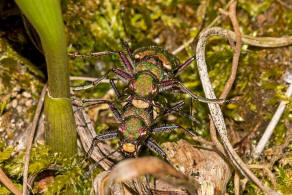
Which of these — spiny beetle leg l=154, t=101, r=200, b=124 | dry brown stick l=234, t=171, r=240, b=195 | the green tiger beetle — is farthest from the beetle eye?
dry brown stick l=234, t=171, r=240, b=195

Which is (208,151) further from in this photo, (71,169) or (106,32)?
(106,32)

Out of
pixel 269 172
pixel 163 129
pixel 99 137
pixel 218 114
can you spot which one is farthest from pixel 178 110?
pixel 269 172

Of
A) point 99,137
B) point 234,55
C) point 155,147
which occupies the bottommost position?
point 155,147

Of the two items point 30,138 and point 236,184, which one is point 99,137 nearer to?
point 30,138

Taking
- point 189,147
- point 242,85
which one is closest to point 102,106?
point 189,147

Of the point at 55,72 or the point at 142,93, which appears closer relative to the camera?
the point at 55,72

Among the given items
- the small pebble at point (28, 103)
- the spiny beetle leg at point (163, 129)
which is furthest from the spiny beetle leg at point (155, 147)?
the small pebble at point (28, 103)

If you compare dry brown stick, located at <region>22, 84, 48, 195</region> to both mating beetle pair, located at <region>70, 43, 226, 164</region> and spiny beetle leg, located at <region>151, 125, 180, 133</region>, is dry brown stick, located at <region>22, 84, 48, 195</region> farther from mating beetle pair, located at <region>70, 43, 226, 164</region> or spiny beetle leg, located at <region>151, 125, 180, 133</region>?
spiny beetle leg, located at <region>151, 125, 180, 133</region>
